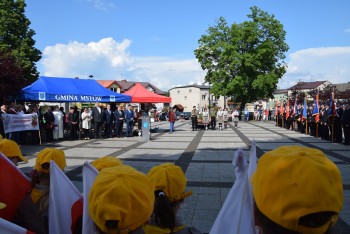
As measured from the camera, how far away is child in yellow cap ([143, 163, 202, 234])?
91.1 inches

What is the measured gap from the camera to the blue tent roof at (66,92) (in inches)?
664

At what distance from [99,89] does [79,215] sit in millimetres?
18829

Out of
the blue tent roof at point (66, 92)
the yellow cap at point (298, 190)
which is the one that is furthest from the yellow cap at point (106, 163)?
the blue tent roof at point (66, 92)

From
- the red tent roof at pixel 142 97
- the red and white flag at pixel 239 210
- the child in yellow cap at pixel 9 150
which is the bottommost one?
the red and white flag at pixel 239 210

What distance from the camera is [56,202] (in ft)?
8.60

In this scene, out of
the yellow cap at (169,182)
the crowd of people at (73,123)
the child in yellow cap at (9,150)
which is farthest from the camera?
the crowd of people at (73,123)

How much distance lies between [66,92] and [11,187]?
16406 mm

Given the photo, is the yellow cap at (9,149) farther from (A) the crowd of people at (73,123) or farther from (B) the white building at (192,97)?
(B) the white building at (192,97)

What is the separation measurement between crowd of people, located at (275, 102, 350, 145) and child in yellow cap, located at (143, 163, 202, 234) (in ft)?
49.0

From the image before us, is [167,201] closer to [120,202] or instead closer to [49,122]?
[120,202]

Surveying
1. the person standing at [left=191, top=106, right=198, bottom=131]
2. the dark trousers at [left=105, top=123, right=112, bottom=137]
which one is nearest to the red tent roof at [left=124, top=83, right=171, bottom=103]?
the dark trousers at [left=105, top=123, right=112, bottom=137]

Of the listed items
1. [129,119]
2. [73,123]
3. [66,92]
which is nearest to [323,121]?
[129,119]

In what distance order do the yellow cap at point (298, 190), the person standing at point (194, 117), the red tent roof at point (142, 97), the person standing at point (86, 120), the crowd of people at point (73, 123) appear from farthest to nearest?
the person standing at point (194, 117) < the red tent roof at point (142, 97) < the person standing at point (86, 120) < the crowd of people at point (73, 123) < the yellow cap at point (298, 190)

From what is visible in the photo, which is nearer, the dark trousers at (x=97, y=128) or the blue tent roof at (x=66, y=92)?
the blue tent roof at (x=66, y=92)
